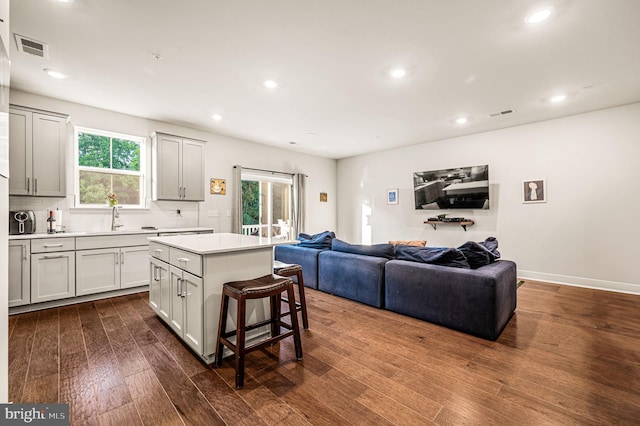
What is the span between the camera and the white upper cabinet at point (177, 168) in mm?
4504

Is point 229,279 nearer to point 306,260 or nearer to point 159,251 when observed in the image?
point 159,251

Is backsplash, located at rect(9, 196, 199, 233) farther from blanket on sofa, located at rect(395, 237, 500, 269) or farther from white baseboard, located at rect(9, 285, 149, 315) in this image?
blanket on sofa, located at rect(395, 237, 500, 269)

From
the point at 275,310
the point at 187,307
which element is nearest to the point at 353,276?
the point at 275,310

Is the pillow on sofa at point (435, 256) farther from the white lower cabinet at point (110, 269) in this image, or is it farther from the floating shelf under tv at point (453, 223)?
the white lower cabinet at point (110, 269)

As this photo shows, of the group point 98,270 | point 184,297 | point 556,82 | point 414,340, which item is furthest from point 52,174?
point 556,82

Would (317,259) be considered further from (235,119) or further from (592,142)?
(592,142)

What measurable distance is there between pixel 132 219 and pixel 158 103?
1.91 meters

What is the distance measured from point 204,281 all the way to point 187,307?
1.38ft

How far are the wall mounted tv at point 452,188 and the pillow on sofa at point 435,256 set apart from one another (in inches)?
111

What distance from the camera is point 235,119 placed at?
4.70m

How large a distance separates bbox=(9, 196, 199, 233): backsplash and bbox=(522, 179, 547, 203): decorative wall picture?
6.07 meters

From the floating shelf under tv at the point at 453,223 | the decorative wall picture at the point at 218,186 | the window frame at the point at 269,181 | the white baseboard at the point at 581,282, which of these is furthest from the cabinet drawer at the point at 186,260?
the white baseboard at the point at 581,282

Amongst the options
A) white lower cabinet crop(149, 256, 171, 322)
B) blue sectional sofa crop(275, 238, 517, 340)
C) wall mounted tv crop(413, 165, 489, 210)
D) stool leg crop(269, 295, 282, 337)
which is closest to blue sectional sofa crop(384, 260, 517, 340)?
blue sectional sofa crop(275, 238, 517, 340)

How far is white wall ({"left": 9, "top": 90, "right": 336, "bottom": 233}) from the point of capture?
12.7 ft
